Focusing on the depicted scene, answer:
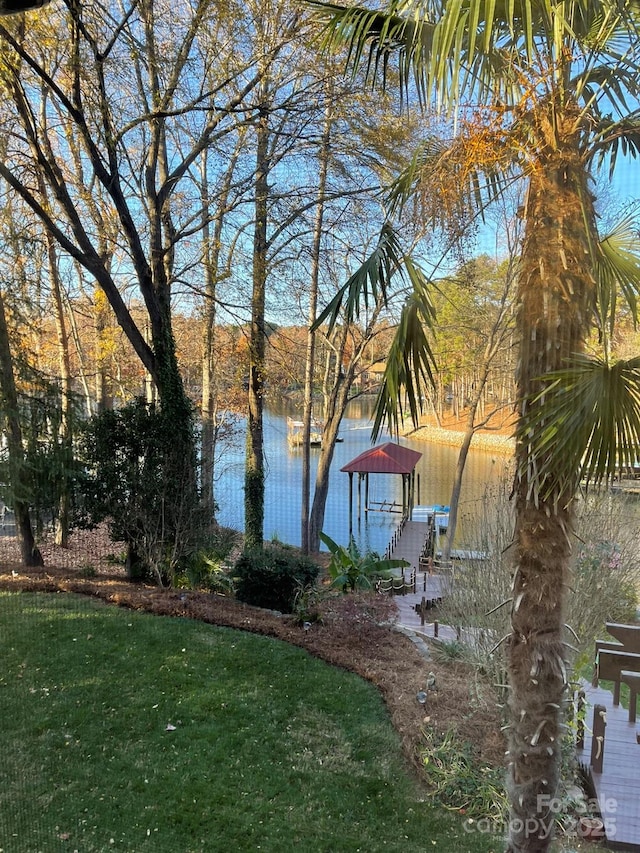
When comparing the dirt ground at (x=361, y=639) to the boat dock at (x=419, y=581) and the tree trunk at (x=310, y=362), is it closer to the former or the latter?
the boat dock at (x=419, y=581)

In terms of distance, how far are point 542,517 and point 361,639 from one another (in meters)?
2.17

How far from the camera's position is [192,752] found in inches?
70.5

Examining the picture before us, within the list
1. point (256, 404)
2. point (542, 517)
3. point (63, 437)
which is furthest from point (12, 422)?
point (542, 517)

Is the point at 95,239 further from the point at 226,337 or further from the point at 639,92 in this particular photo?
the point at 639,92

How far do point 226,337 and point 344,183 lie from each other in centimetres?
228

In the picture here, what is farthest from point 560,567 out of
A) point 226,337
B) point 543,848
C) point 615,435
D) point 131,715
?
point 226,337

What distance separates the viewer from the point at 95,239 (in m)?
4.49

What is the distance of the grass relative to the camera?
1476 millimetres

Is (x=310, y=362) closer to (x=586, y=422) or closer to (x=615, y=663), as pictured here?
(x=615, y=663)

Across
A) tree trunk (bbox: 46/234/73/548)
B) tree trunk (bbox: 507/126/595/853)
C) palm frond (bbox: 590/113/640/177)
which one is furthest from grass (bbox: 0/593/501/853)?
palm frond (bbox: 590/113/640/177)

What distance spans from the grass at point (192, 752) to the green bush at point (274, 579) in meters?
0.95

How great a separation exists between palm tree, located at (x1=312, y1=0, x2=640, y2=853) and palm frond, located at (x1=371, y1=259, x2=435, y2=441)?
0.02 m

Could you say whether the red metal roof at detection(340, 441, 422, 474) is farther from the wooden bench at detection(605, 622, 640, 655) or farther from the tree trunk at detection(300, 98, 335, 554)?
the wooden bench at detection(605, 622, 640, 655)

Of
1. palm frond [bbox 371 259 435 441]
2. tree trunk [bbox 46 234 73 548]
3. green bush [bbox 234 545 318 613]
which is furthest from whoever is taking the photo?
tree trunk [bbox 46 234 73 548]
